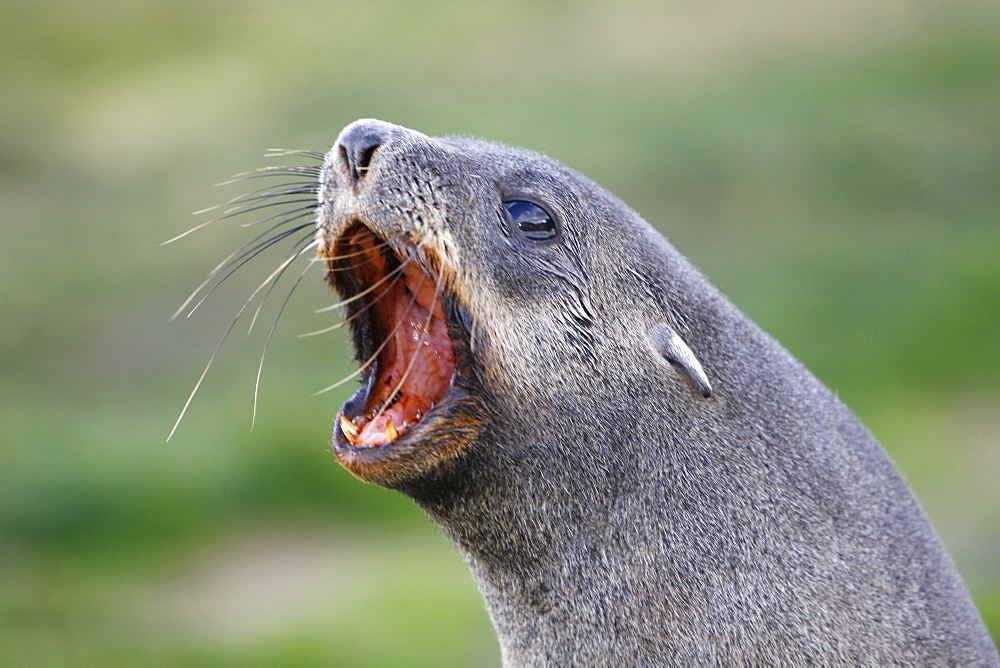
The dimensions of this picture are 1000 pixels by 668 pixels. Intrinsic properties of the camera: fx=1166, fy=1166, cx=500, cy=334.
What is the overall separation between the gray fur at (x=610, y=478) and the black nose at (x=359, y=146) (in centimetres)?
4

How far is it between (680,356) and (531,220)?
665mm

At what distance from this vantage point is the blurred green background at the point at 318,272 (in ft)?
32.8

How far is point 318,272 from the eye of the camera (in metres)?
15.0

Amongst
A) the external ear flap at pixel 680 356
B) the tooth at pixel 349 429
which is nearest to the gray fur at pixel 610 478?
the external ear flap at pixel 680 356

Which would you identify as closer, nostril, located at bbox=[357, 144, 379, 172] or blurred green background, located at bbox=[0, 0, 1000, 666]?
nostril, located at bbox=[357, 144, 379, 172]

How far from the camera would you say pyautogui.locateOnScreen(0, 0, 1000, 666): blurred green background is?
9.99m

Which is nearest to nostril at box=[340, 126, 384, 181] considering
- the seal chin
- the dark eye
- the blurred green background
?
the seal chin

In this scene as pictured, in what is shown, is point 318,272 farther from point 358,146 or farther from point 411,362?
point 411,362

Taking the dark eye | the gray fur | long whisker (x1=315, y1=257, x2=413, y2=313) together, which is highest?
the dark eye

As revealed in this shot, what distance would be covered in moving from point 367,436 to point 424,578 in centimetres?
633

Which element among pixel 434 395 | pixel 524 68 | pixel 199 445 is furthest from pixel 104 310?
pixel 434 395

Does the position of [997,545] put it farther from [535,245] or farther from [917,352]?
[535,245]

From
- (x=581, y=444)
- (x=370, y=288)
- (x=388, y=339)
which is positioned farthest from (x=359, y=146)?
(x=581, y=444)

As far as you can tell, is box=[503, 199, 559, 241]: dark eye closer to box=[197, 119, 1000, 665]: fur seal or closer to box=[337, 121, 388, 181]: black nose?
box=[197, 119, 1000, 665]: fur seal
